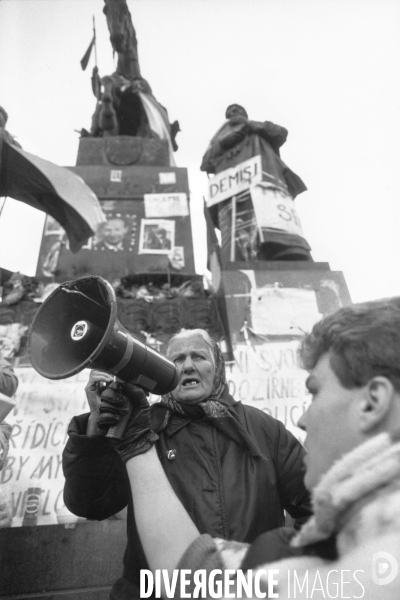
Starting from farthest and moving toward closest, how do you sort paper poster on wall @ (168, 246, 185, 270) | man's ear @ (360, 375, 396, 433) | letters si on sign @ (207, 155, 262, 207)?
paper poster on wall @ (168, 246, 185, 270)
letters si on sign @ (207, 155, 262, 207)
man's ear @ (360, 375, 396, 433)

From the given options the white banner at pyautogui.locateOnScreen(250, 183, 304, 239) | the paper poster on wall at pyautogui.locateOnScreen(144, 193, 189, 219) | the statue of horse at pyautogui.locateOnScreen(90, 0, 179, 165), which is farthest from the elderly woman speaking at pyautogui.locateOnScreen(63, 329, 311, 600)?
the statue of horse at pyautogui.locateOnScreen(90, 0, 179, 165)

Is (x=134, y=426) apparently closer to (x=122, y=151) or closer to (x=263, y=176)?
(x=263, y=176)

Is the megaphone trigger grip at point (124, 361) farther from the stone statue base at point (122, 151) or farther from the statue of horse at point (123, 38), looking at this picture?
the stone statue base at point (122, 151)

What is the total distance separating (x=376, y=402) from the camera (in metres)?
1.01

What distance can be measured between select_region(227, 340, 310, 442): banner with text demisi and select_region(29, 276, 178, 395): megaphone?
2.71 m

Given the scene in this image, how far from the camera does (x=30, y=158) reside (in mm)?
5043

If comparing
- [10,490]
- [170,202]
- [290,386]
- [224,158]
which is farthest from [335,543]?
[170,202]

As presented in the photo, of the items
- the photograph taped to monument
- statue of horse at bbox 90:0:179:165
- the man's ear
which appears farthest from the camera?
statue of horse at bbox 90:0:179:165

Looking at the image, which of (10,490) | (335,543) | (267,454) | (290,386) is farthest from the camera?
(290,386)

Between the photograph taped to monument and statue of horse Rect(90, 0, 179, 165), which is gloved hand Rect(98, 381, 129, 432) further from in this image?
statue of horse Rect(90, 0, 179, 165)

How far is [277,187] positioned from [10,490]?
5077 mm

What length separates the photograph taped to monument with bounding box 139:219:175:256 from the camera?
865cm

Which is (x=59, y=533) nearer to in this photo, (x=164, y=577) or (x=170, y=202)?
(x=164, y=577)

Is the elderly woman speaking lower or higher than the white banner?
lower
